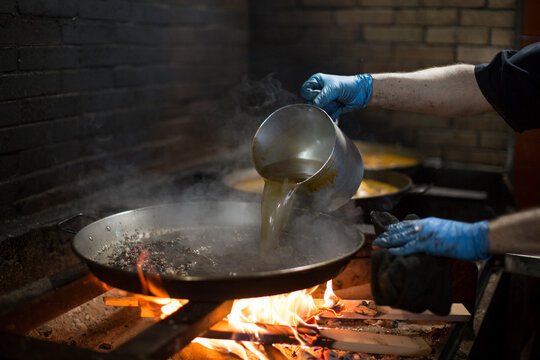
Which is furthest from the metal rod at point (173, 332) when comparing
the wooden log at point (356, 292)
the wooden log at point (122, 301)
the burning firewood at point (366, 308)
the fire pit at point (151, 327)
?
the wooden log at point (356, 292)

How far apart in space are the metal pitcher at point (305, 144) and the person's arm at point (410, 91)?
168mm

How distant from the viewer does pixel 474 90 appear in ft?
8.26

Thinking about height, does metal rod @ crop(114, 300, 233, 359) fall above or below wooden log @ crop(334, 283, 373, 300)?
above

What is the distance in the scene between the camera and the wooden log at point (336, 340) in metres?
1.98

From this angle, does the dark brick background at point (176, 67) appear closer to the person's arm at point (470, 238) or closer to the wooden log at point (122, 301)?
the wooden log at point (122, 301)

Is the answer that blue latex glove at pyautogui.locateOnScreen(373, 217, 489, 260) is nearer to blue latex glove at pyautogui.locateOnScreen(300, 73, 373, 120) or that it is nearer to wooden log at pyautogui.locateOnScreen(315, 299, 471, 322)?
wooden log at pyautogui.locateOnScreen(315, 299, 471, 322)

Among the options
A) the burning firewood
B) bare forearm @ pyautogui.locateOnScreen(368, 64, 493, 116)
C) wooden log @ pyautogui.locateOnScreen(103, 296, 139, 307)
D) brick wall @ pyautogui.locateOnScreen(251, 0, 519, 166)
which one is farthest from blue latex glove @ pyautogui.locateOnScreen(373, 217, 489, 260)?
brick wall @ pyautogui.locateOnScreen(251, 0, 519, 166)

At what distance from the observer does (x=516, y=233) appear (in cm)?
176

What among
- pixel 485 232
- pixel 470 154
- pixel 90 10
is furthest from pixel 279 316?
pixel 470 154

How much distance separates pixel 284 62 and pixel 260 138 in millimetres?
2675

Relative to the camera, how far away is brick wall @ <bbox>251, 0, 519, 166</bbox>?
164 inches

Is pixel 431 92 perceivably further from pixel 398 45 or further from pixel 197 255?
pixel 398 45

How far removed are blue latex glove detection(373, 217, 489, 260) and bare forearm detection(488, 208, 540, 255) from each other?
0.09 feet

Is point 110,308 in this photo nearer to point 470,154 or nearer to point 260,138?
point 260,138
